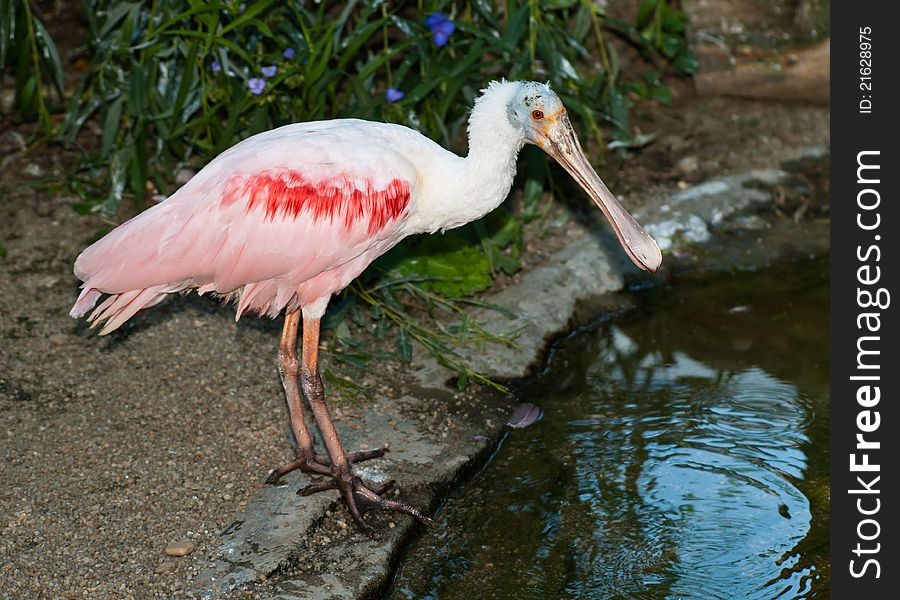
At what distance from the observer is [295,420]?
5.14 meters

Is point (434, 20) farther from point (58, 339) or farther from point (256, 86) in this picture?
point (58, 339)

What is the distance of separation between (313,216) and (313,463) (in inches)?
42.7

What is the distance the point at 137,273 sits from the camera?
479cm

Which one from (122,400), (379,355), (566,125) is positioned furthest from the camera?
(379,355)

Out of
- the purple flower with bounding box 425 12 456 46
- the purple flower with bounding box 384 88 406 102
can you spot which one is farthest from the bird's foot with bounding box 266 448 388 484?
the purple flower with bounding box 425 12 456 46

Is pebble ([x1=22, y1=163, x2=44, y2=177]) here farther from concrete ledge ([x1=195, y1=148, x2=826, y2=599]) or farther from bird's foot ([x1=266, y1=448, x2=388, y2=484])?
bird's foot ([x1=266, y1=448, x2=388, y2=484])

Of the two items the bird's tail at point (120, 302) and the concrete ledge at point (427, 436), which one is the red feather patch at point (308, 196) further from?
the concrete ledge at point (427, 436)

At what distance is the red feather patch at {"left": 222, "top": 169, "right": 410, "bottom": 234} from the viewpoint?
15.7ft

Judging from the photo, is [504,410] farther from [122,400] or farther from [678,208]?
[678,208]

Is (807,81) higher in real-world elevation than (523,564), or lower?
higher

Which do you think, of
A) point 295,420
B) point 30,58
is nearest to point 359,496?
point 295,420

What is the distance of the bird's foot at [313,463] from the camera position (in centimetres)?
499

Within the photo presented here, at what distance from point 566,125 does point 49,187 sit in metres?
3.75

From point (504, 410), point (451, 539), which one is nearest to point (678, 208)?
point (504, 410)
